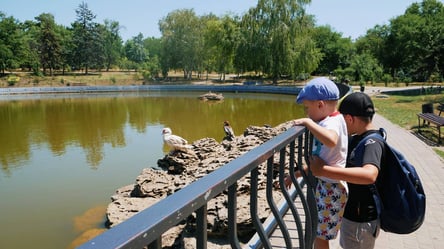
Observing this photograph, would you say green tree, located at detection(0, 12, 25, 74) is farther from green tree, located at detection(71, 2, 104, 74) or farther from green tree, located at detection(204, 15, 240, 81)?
green tree, located at detection(204, 15, 240, 81)

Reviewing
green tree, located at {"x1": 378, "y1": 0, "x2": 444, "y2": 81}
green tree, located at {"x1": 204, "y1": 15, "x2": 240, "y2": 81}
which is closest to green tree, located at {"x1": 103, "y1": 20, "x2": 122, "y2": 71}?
green tree, located at {"x1": 204, "y1": 15, "x2": 240, "y2": 81}

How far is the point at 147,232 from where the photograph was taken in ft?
2.39

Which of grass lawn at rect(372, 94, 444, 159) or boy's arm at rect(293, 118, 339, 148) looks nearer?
boy's arm at rect(293, 118, 339, 148)

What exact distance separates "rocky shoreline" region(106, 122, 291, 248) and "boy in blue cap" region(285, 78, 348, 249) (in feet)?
7.28

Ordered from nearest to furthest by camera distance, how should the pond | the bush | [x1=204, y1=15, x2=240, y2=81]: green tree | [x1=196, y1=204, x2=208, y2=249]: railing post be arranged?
[x1=196, y1=204, x2=208, y2=249]: railing post
the pond
[x1=204, y1=15, x2=240, y2=81]: green tree
the bush

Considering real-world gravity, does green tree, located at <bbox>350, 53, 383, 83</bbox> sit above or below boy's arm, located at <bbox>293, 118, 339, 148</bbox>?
above

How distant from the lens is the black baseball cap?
202 centimetres

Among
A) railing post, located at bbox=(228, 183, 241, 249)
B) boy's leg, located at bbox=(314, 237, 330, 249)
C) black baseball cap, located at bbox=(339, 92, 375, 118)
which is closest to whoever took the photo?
railing post, located at bbox=(228, 183, 241, 249)

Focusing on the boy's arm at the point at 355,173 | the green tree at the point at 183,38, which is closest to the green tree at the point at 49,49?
the green tree at the point at 183,38

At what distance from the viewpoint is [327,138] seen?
175cm

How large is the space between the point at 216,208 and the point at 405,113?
12.5 m

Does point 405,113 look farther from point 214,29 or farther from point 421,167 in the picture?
point 214,29

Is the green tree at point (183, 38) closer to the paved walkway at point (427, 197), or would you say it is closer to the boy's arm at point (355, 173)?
the paved walkway at point (427, 197)

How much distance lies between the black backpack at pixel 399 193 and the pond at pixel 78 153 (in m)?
5.59
